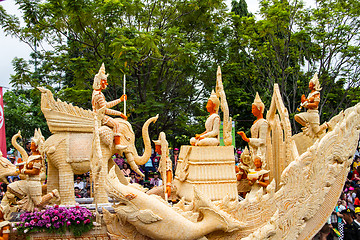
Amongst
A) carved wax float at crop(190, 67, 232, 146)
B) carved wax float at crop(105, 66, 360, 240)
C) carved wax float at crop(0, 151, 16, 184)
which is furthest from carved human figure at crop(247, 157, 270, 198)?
carved wax float at crop(0, 151, 16, 184)

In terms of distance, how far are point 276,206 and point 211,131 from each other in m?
2.06

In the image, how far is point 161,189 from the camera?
6.73 meters

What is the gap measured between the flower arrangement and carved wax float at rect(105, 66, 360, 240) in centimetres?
36

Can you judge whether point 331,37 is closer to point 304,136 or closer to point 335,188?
point 304,136

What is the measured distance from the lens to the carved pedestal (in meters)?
6.20

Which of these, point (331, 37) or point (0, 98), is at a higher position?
point (331, 37)

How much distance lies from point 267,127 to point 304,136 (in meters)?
0.71

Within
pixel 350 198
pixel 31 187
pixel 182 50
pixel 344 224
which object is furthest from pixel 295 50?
pixel 31 187

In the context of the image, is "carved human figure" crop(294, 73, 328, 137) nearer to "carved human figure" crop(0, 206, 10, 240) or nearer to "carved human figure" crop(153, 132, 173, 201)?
"carved human figure" crop(153, 132, 173, 201)

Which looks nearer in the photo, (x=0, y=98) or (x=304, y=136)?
(x=304, y=136)

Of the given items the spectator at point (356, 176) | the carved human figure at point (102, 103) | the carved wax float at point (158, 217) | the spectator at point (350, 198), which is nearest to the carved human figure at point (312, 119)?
the carved wax float at point (158, 217)

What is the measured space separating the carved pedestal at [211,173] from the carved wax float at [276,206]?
123cm

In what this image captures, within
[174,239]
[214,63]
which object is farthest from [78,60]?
[174,239]

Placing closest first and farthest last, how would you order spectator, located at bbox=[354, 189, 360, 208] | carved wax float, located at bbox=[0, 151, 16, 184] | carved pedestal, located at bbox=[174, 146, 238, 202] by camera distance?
carved pedestal, located at bbox=[174, 146, 238, 202] < carved wax float, located at bbox=[0, 151, 16, 184] < spectator, located at bbox=[354, 189, 360, 208]
